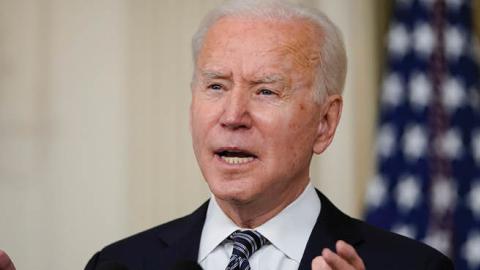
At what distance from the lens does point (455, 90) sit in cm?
403

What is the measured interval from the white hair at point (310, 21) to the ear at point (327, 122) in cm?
3

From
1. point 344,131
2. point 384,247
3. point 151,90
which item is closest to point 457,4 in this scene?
point 344,131

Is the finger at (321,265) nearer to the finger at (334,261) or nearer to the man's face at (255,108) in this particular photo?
the finger at (334,261)

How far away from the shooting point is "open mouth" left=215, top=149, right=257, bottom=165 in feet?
7.35

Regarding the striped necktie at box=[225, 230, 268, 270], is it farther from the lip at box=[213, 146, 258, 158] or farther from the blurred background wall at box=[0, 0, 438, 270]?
the blurred background wall at box=[0, 0, 438, 270]

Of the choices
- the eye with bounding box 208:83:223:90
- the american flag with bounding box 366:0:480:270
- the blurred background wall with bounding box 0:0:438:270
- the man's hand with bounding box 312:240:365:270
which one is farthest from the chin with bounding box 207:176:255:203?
the blurred background wall with bounding box 0:0:438:270

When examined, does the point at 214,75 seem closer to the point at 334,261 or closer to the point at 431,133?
the point at 334,261

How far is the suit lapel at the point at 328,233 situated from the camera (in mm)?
2279

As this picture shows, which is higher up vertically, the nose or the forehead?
the forehead

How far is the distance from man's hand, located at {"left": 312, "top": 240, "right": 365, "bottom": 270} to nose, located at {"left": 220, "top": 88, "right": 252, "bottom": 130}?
55 cm

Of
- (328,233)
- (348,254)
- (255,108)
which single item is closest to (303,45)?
(255,108)

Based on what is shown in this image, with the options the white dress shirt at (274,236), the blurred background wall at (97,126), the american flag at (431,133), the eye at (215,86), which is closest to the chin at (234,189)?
the white dress shirt at (274,236)

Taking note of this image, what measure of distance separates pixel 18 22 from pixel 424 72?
178cm

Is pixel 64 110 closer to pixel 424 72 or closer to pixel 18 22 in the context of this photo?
pixel 18 22
